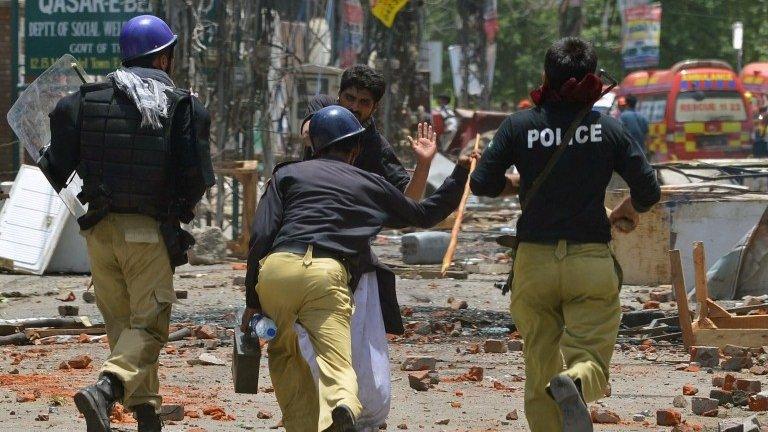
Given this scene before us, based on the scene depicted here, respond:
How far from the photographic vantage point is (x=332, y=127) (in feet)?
19.2

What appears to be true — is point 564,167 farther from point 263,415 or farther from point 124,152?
point 263,415

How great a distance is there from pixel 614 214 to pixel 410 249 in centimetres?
944

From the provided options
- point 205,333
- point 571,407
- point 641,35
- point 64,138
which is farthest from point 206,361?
point 641,35

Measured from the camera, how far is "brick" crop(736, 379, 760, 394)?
775 centimetres

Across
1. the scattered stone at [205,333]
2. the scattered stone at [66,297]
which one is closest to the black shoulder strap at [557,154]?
the scattered stone at [205,333]

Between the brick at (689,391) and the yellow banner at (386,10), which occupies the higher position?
the yellow banner at (386,10)

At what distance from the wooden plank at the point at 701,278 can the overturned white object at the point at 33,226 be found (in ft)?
21.7

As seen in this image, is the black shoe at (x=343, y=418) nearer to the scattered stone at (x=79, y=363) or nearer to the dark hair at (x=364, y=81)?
the dark hair at (x=364, y=81)

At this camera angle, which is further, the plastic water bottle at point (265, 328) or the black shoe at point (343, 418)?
the plastic water bottle at point (265, 328)

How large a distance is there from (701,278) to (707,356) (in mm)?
558

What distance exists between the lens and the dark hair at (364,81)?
22.8 feet

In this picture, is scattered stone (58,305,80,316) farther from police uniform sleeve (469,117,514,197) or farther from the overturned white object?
police uniform sleeve (469,117,514,197)

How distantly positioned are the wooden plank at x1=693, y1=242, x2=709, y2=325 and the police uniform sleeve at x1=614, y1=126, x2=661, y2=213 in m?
3.36

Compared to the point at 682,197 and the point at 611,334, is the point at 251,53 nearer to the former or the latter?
the point at 682,197
